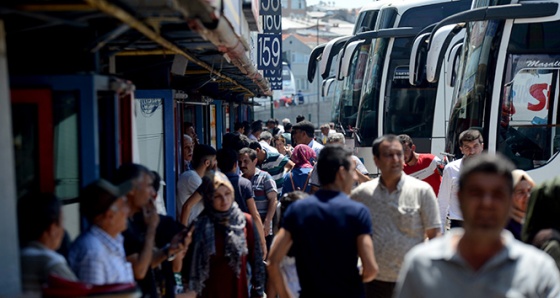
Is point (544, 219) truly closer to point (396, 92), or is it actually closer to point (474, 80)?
point (474, 80)

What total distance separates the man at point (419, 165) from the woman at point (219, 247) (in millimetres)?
3142

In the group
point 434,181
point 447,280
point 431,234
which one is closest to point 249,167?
point 434,181

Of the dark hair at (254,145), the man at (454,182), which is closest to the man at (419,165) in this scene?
the man at (454,182)

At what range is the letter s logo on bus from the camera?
1120 cm

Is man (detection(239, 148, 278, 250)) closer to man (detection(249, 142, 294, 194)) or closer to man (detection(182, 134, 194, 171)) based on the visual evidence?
man (detection(182, 134, 194, 171))

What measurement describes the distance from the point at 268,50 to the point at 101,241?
1835cm

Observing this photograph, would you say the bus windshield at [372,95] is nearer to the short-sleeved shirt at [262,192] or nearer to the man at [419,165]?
the man at [419,165]

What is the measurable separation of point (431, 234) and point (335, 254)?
1.04 m

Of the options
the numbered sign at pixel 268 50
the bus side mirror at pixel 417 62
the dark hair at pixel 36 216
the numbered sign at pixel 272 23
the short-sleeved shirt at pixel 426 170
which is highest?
the numbered sign at pixel 272 23

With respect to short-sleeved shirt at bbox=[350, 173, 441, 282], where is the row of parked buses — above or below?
above

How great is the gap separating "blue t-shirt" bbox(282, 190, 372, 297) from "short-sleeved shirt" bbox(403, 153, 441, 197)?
4.24 m

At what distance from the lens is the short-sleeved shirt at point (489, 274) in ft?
12.1

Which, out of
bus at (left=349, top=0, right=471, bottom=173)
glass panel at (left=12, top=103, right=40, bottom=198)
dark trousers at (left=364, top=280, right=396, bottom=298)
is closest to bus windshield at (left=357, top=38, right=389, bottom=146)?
bus at (left=349, top=0, right=471, bottom=173)

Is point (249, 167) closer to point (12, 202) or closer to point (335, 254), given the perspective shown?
point (335, 254)
